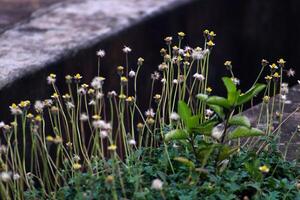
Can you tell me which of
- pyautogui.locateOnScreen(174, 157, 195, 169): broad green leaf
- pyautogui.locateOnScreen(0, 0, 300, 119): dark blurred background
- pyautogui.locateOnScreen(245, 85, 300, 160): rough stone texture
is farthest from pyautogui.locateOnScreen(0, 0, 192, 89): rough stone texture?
pyautogui.locateOnScreen(174, 157, 195, 169): broad green leaf

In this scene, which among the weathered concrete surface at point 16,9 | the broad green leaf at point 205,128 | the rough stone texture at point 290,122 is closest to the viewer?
the broad green leaf at point 205,128

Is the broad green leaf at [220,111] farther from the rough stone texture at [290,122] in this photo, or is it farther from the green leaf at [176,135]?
the rough stone texture at [290,122]

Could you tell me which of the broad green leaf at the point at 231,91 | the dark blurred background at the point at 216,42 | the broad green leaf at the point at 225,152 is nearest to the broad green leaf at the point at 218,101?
the broad green leaf at the point at 231,91

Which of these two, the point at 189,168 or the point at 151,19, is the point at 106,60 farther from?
the point at 189,168

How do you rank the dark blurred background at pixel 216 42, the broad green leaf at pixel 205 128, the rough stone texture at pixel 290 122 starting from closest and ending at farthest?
the broad green leaf at pixel 205 128
the rough stone texture at pixel 290 122
the dark blurred background at pixel 216 42

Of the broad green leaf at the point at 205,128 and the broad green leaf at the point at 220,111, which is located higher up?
the broad green leaf at the point at 220,111

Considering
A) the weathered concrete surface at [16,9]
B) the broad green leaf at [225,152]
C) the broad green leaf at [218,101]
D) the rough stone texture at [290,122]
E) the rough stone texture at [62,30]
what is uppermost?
the weathered concrete surface at [16,9]

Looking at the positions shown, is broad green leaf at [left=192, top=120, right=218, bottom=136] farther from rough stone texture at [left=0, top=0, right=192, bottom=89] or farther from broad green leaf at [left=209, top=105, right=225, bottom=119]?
rough stone texture at [left=0, top=0, right=192, bottom=89]
